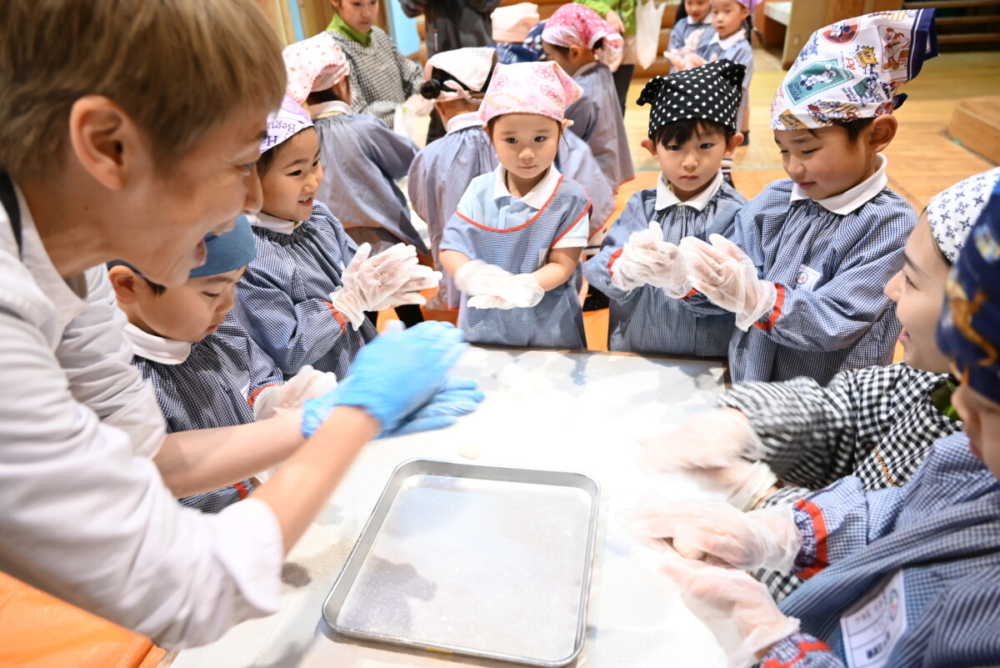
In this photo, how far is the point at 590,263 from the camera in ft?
5.40

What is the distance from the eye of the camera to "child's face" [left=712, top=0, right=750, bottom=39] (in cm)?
398

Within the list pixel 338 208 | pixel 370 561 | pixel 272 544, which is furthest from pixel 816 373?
pixel 338 208

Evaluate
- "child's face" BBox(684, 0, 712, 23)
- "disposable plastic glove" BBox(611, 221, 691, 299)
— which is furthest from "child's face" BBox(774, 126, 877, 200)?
"child's face" BBox(684, 0, 712, 23)

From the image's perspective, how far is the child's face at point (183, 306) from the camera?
39.7 inches

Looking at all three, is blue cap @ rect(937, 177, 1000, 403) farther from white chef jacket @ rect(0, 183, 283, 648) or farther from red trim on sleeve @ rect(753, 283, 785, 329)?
red trim on sleeve @ rect(753, 283, 785, 329)

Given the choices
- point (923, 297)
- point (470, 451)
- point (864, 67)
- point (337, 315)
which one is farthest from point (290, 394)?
point (864, 67)

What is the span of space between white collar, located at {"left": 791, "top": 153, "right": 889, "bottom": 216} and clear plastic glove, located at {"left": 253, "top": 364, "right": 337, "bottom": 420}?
3.62ft

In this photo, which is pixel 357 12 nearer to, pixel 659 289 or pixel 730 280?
pixel 659 289

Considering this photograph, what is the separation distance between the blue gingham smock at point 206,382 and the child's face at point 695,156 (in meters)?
1.07

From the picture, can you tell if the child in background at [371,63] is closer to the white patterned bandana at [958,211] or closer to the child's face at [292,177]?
the child's face at [292,177]

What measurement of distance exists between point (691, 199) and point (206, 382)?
1.20 metres

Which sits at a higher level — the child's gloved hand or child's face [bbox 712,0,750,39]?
child's face [bbox 712,0,750,39]

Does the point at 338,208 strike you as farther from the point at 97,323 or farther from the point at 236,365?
the point at 97,323

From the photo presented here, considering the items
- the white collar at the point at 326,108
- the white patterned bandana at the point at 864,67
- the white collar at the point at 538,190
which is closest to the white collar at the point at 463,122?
the white collar at the point at 326,108
